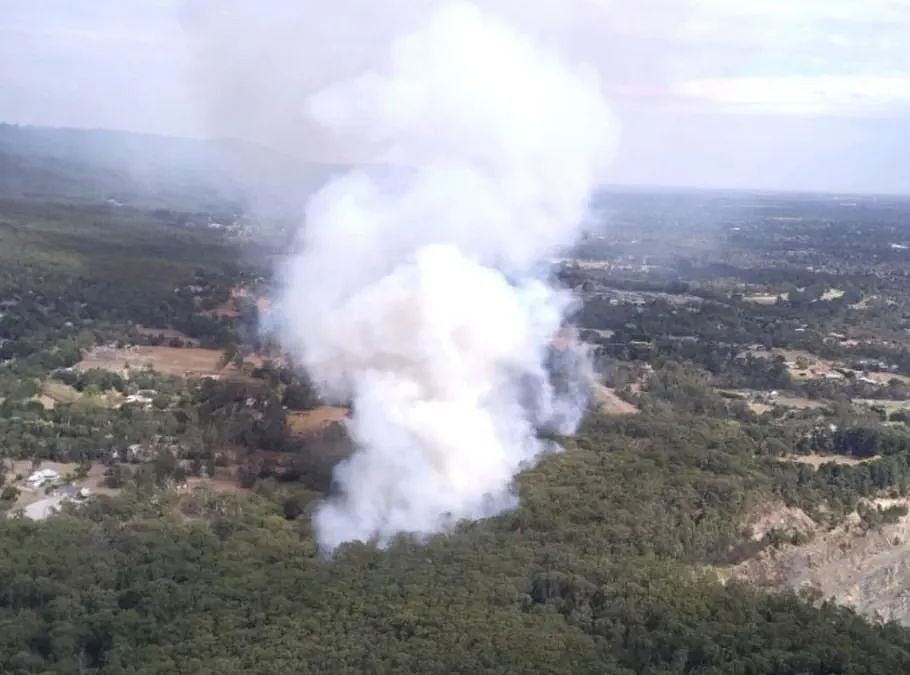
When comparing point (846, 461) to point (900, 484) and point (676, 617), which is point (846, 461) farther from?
point (676, 617)

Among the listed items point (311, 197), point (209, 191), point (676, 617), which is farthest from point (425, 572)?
point (209, 191)

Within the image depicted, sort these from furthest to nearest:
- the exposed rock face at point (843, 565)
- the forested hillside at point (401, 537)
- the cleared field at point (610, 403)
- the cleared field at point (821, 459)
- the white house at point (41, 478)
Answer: the cleared field at point (610, 403) < the cleared field at point (821, 459) < the white house at point (41, 478) < the exposed rock face at point (843, 565) < the forested hillside at point (401, 537)

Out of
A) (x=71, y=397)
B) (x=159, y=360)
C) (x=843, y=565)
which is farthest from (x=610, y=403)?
(x=71, y=397)

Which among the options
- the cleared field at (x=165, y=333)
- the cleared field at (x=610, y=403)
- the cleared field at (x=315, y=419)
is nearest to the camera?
the cleared field at (x=315, y=419)

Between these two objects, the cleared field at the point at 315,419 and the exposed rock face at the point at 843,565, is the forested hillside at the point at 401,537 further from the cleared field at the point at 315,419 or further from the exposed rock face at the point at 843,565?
the exposed rock face at the point at 843,565

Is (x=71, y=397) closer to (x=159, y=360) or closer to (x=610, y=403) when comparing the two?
(x=159, y=360)

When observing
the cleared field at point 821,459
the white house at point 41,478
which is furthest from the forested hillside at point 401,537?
the white house at point 41,478
